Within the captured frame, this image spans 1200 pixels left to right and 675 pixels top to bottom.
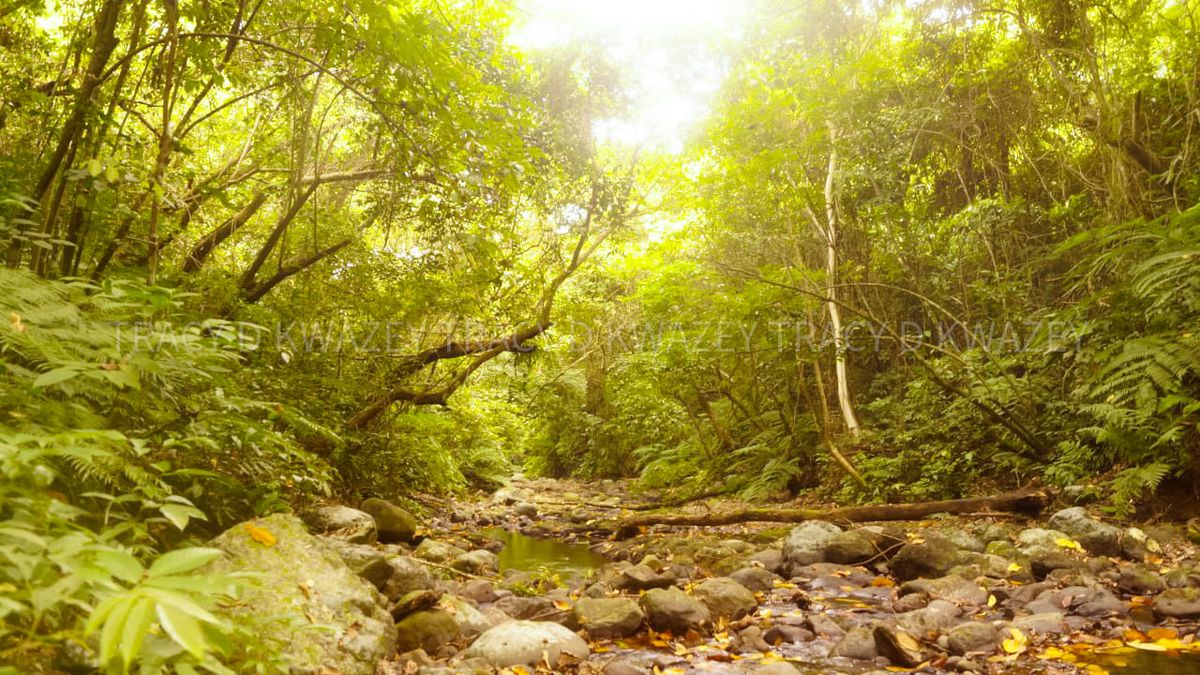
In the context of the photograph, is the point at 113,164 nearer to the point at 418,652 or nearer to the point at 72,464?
the point at 72,464

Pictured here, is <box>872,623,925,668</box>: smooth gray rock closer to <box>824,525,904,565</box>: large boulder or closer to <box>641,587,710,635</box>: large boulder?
<box>641,587,710,635</box>: large boulder

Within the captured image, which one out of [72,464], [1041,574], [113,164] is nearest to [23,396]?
[72,464]

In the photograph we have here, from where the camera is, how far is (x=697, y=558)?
21.1ft

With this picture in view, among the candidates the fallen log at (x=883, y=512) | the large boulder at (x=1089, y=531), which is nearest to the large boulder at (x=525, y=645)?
the large boulder at (x=1089, y=531)

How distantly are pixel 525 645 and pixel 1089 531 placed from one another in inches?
182

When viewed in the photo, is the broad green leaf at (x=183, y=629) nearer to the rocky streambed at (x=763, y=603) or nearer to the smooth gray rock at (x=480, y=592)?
the rocky streambed at (x=763, y=603)

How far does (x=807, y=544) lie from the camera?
609 centimetres

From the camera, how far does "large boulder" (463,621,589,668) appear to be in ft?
11.4

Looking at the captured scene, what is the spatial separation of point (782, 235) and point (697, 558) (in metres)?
6.11

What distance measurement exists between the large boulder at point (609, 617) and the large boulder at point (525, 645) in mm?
327

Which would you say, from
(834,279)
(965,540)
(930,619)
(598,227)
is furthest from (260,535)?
(834,279)

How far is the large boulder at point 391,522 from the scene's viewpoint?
688 centimetres

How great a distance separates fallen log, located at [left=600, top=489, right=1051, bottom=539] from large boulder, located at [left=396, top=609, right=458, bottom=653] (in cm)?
475

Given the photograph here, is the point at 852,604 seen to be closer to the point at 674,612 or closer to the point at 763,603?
the point at 763,603
